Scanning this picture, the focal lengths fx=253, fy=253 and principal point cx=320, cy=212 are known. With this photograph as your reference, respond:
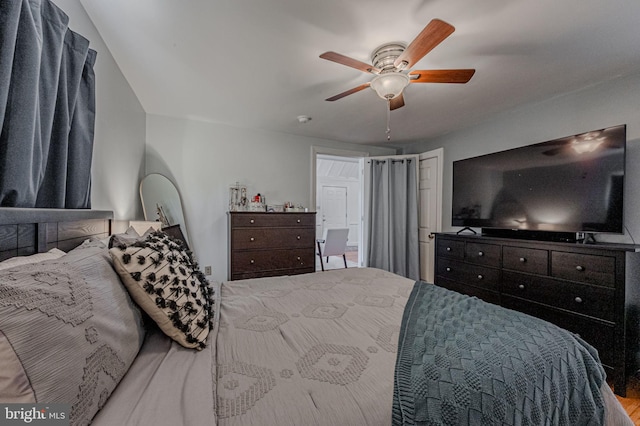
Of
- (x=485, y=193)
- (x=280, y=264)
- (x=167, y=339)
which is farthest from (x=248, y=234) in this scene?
(x=485, y=193)

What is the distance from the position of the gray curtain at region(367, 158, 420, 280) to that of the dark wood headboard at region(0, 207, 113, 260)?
3568 mm

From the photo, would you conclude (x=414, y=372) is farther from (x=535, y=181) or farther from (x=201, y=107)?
(x=201, y=107)

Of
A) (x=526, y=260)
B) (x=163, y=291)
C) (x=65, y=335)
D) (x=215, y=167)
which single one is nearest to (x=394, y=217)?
(x=526, y=260)

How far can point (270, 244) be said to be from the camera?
3.11m

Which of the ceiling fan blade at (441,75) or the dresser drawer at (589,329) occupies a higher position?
the ceiling fan blade at (441,75)

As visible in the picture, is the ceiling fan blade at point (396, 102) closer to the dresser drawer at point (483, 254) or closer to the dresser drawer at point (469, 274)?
the dresser drawer at point (483, 254)

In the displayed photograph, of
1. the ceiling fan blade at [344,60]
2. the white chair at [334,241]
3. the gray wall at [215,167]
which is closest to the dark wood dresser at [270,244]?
the gray wall at [215,167]

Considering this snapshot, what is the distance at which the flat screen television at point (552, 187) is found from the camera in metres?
1.96

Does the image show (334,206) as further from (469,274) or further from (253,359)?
(253,359)

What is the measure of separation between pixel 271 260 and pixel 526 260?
2.58 metres

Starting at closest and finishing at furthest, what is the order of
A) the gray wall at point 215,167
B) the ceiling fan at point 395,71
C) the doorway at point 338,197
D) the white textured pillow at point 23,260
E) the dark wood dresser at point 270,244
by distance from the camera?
the white textured pillow at point 23,260 → the ceiling fan at point 395,71 → the dark wood dresser at point 270,244 → the gray wall at point 215,167 → the doorway at point 338,197

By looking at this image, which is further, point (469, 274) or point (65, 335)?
point (469, 274)

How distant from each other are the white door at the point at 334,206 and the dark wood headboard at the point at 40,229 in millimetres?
6157

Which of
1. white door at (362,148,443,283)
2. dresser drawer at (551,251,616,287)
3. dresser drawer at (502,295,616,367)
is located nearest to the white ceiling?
white door at (362,148,443,283)
